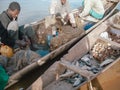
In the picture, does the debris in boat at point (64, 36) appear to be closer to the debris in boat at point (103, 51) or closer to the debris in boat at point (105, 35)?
the debris in boat at point (105, 35)

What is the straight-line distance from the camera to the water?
1032 centimetres

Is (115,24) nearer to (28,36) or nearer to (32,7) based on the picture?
(28,36)

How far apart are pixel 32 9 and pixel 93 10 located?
11.3 ft

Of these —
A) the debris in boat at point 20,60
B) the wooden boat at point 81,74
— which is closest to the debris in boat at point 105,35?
the wooden boat at point 81,74

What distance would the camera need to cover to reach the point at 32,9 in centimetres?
1120

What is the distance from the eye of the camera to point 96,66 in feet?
19.6

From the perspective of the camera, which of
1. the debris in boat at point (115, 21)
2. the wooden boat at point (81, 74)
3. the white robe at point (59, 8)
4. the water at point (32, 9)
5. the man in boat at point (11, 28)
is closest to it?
the wooden boat at point (81, 74)

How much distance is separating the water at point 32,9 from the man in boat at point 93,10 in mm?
2286

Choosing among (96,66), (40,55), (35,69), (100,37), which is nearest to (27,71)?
(35,69)

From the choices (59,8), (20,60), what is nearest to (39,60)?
(20,60)

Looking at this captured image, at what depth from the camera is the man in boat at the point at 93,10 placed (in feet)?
27.3

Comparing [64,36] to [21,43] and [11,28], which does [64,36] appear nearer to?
[21,43]

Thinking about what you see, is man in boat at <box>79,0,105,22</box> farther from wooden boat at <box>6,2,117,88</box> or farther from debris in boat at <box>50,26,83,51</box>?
wooden boat at <box>6,2,117,88</box>

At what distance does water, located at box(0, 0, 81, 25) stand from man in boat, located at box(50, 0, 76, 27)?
217 centimetres
